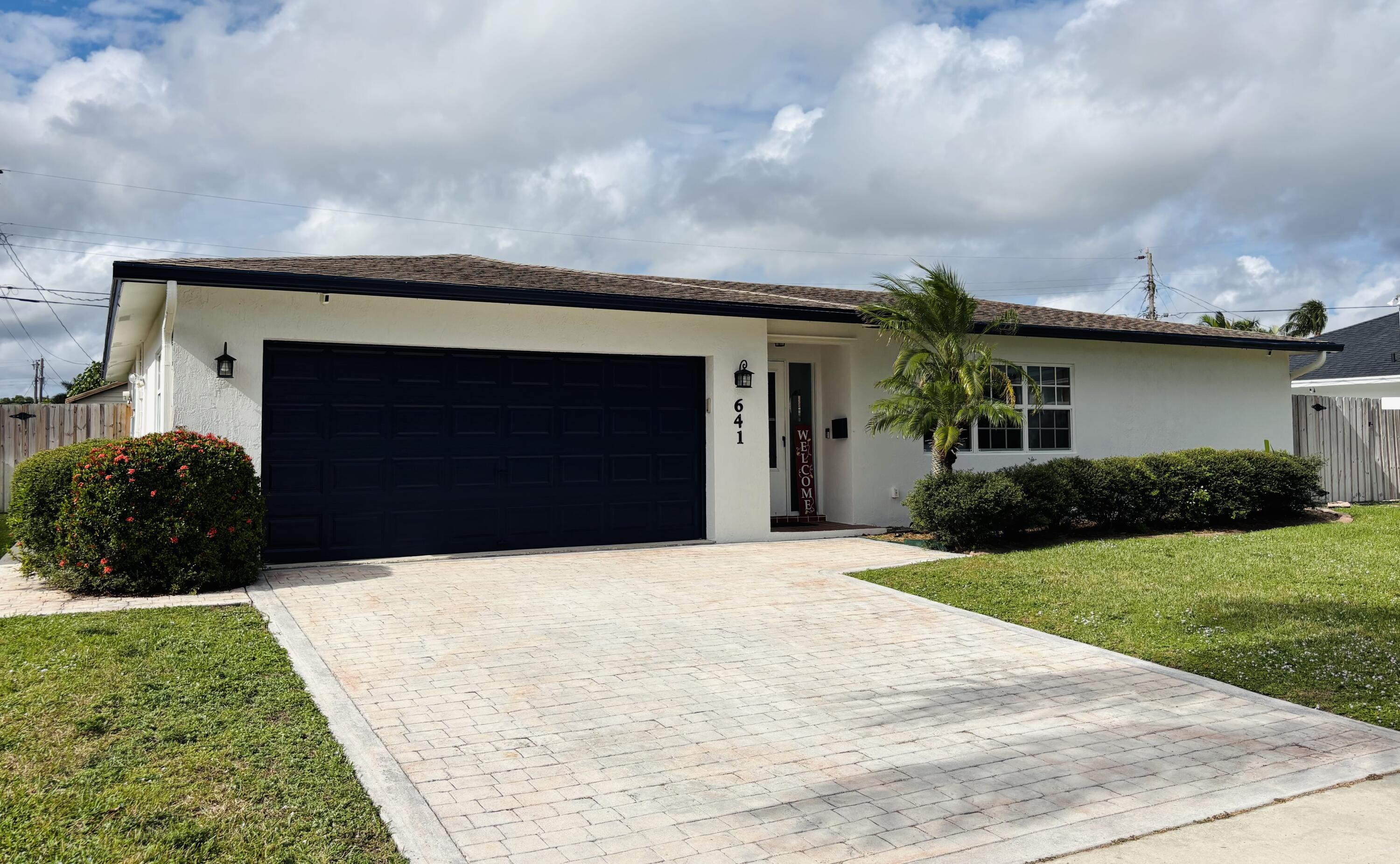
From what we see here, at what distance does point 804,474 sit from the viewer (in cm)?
1442

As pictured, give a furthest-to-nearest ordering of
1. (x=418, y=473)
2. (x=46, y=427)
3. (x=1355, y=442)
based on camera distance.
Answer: (x=1355, y=442) < (x=46, y=427) < (x=418, y=473)

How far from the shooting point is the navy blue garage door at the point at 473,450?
407 inches

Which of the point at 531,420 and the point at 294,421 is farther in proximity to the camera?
the point at 531,420

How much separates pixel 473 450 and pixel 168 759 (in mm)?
7122

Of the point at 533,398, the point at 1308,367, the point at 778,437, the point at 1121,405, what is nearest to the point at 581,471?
the point at 533,398

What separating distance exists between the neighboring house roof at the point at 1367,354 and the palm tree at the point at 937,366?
17.2 metres

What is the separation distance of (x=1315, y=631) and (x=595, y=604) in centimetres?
569

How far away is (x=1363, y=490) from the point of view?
57.9 ft

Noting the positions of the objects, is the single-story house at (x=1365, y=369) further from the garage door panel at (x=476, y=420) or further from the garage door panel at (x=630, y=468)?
the garage door panel at (x=476, y=420)

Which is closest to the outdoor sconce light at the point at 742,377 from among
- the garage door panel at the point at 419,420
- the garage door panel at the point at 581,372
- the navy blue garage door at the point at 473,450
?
the navy blue garage door at the point at 473,450

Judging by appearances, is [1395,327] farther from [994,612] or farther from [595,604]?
[595,604]

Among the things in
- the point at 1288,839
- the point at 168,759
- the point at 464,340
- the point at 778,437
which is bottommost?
the point at 1288,839

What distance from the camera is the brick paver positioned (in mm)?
7586

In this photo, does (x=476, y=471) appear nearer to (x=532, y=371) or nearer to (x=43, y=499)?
(x=532, y=371)
